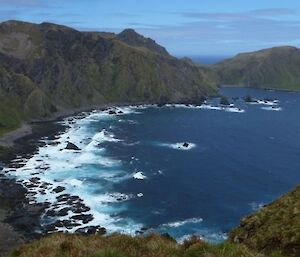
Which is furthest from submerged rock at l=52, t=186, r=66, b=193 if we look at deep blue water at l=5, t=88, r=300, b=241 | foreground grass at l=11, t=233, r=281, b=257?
foreground grass at l=11, t=233, r=281, b=257

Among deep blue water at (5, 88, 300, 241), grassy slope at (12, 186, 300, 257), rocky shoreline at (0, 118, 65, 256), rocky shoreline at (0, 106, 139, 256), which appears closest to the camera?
grassy slope at (12, 186, 300, 257)

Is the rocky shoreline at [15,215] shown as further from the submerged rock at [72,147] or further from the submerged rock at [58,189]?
the submerged rock at [72,147]

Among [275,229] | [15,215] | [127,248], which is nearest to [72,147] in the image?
[15,215]

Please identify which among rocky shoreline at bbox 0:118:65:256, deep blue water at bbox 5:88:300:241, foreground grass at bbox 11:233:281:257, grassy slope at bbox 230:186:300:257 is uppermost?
foreground grass at bbox 11:233:281:257

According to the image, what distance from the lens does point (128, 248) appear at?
15.5m

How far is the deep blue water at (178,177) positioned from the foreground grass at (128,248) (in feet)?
245

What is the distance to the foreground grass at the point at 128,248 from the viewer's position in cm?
1476

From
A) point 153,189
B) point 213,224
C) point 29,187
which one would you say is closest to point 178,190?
point 153,189

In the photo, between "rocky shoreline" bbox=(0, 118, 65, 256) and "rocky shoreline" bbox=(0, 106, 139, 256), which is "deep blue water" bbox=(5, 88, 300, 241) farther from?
"rocky shoreline" bbox=(0, 118, 65, 256)

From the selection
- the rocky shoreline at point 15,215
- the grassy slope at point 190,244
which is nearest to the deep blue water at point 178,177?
the rocky shoreline at point 15,215

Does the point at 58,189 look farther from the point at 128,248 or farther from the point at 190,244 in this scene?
the point at 128,248

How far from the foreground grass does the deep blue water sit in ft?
245

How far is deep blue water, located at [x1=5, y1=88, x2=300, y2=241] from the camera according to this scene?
334ft

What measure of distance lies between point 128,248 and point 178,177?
12031cm
